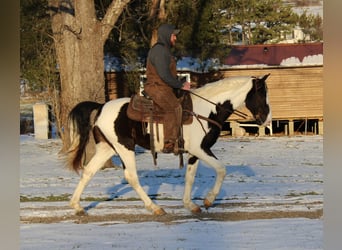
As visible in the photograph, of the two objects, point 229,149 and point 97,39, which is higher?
point 97,39

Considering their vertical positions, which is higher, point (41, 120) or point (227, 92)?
point (227, 92)

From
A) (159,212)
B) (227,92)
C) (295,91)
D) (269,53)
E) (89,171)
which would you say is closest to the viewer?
(159,212)

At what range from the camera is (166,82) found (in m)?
9.98

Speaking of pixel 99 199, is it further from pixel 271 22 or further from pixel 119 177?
pixel 271 22

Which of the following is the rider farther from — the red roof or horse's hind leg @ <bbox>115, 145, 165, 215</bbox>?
the red roof

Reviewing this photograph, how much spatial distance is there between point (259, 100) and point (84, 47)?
7.85 m

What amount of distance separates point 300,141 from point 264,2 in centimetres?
1503

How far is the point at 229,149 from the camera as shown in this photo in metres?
23.3

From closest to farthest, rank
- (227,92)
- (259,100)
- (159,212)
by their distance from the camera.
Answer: (159,212), (227,92), (259,100)

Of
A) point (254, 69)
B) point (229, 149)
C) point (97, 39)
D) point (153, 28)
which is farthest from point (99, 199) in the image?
point (254, 69)

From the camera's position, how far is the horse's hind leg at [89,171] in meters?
10.4

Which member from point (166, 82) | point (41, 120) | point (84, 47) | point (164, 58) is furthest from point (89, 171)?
point (41, 120)

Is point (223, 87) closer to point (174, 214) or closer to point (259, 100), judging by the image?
point (259, 100)

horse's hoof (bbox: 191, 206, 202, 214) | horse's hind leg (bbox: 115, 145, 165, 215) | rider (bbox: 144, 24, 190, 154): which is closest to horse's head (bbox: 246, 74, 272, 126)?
rider (bbox: 144, 24, 190, 154)
